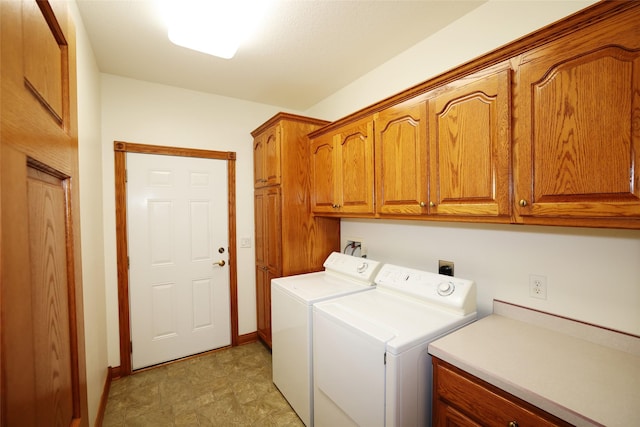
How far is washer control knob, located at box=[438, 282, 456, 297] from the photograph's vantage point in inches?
63.2

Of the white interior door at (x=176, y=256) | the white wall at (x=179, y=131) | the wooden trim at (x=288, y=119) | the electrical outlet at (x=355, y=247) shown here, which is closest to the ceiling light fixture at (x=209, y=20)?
the wooden trim at (x=288, y=119)

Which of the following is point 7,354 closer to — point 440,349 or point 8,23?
point 8,23

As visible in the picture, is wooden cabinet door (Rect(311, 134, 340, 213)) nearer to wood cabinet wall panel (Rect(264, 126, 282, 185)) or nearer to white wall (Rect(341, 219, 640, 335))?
wood cabinet wall panel (Rect(264, 126, 282, 185))

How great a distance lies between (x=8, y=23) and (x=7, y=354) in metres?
0.51

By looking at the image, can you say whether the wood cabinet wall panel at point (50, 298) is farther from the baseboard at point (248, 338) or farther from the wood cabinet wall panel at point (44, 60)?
the baseboard at point (248, 338)

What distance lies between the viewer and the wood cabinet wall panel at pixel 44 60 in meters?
0.52

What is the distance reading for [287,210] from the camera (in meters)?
2.50

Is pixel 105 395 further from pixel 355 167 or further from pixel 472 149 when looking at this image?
pixel 472 149

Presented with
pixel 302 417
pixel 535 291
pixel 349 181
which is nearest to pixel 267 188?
pixel 349 181

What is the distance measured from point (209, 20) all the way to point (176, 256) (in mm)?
2009

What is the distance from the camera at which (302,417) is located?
6.26ft

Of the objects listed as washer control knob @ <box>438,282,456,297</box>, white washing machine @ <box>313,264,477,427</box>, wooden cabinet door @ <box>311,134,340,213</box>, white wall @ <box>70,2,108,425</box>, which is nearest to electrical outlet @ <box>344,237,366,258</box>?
wooden cabinet door @ <box>311,134,340,213</box>

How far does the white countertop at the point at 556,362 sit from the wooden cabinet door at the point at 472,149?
23.1 inches

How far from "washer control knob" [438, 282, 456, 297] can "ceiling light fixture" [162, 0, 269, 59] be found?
1937 millimetres
